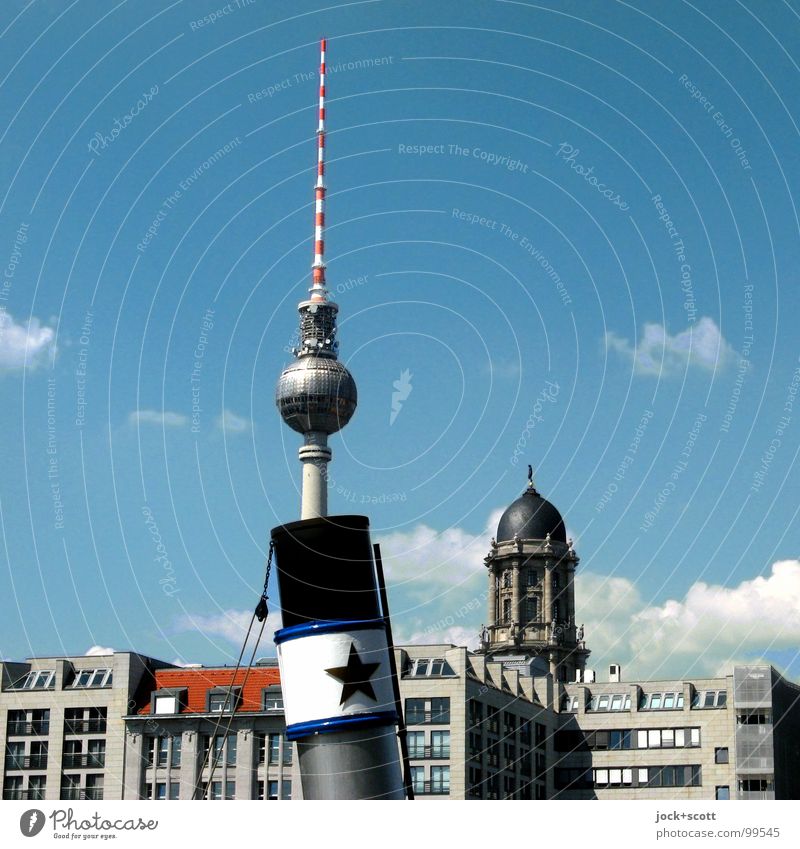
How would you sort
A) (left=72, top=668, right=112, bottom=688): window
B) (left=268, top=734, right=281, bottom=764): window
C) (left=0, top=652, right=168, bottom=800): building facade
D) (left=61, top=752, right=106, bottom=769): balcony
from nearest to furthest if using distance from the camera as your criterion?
1. (left=268, top=734, right=281, bottom=764): window
2. (left=0, top=652, right=168, bottom=800): building facade
3. (left=61, top=752, right=106, bottom=769): balcony
4. (left=72, top=668, right=112, bottom=688): window

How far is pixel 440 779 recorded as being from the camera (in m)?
145

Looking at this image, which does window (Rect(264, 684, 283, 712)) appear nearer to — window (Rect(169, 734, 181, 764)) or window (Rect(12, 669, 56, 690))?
window (Rect(169, 734, 181, 764))

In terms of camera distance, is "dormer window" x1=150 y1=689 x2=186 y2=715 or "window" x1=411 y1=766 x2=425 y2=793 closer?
"window" x1=411 y1=766 x2=425 y2=793

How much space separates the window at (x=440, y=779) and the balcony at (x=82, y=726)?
32324 millimetres

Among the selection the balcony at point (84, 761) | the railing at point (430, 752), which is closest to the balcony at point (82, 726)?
the balcony at point (84, 761)

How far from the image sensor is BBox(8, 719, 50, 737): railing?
502 feet

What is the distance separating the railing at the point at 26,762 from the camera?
501ft

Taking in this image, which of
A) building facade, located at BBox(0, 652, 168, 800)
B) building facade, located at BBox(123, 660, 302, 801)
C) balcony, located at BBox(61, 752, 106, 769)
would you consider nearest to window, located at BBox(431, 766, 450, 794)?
building facade, located at BBox(123, 660, 302, 801)

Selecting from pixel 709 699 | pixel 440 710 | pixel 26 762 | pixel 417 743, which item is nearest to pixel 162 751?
pixel 26 762

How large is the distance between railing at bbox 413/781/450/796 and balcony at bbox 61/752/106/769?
30.2 m

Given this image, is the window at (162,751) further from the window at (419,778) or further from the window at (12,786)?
the window at (419,778)

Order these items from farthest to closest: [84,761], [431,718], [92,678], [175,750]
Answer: [92,678], [84,761], [175,750], [431,718]

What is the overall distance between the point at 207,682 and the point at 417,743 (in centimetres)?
2120

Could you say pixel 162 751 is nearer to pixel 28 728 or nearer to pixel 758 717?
pixel 28 728
